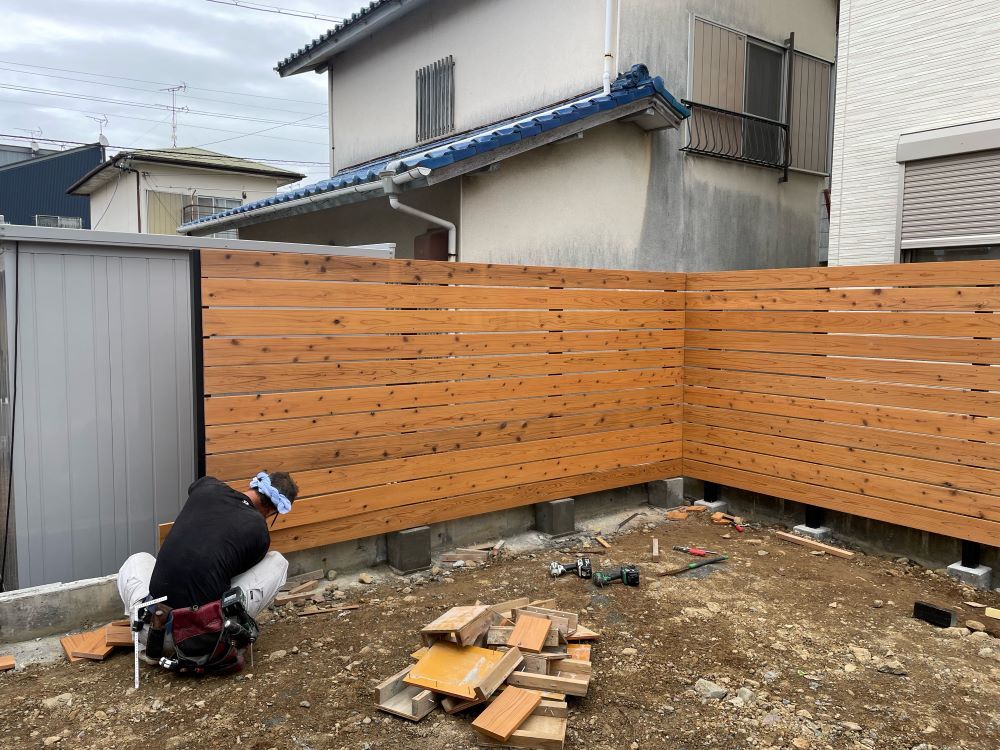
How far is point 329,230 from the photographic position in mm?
12328

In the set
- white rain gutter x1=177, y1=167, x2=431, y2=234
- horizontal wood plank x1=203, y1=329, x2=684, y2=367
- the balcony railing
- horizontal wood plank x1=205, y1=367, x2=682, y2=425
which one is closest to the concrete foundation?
horizontal wood plank x1=205, y1=367, x2=682, y2=425

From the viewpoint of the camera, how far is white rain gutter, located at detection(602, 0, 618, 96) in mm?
8734

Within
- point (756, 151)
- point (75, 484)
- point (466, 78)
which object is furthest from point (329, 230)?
point (75, 484)

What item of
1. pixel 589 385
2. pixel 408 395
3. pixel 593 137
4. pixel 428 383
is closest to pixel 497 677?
pixel 408 395

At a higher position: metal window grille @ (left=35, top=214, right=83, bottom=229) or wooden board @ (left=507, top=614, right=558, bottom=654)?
metal window grille @ (left=35, top=214, right=83, bottom=229)

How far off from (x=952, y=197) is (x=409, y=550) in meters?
6.21

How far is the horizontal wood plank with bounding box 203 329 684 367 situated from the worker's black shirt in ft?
3.45

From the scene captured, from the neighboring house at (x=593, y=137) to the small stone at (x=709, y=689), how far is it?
5566mm

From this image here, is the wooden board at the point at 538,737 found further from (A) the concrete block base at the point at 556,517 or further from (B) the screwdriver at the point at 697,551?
(A) the concrete block base at the point at 556,517

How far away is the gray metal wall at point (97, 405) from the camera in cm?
486

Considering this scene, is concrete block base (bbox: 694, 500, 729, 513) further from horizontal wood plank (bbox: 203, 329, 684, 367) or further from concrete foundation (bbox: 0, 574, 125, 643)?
concrete foundation (bbox: 0, 574, 125, 643)

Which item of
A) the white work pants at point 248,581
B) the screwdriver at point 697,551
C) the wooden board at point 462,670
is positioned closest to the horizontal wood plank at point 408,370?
the white work pants at point 248,581

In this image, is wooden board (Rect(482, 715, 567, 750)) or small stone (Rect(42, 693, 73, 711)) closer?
wooden board (Rect(482, 715, 567, 750))

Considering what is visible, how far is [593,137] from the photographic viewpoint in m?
8.80
